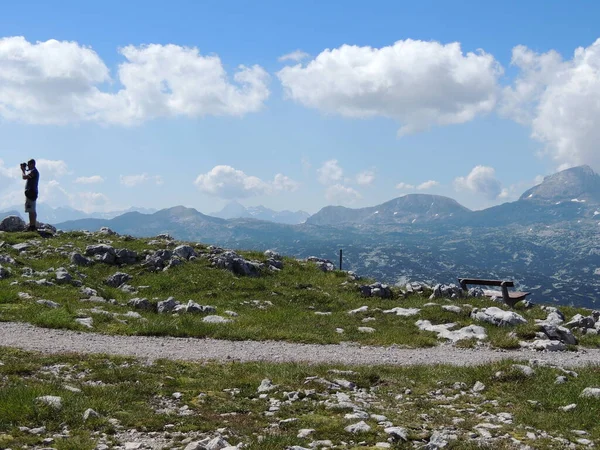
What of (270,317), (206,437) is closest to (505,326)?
(270,317)

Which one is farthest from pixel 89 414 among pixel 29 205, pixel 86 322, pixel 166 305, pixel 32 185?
pixel 29 205

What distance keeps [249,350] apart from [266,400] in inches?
272

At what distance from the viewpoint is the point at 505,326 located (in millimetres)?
24016

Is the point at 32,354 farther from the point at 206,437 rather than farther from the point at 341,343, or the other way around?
the point at 341,343

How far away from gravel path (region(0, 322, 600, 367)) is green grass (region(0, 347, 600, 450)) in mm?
1660

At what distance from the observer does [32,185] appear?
41312 mm

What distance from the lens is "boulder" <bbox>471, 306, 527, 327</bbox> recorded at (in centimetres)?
2417

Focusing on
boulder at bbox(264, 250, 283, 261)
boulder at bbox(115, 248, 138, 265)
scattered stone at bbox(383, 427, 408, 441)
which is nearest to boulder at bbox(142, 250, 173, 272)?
boulder at bbox(115, 248, 138, 265)

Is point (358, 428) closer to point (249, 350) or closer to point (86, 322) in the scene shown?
point (249, 350)

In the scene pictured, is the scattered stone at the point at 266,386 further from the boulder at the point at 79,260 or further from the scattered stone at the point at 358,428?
the boulder at the point at 79,260

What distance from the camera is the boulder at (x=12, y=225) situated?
44.5m

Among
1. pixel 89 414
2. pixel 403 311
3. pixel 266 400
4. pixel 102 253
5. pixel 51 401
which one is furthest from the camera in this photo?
pixel 102 253

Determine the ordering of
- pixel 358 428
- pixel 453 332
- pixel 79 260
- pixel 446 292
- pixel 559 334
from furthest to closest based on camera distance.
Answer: pixel 79 260, pixel 446 292, pixel 453 332, pixel 559 334, pixel 358 428

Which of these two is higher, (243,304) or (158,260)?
(158,260)
